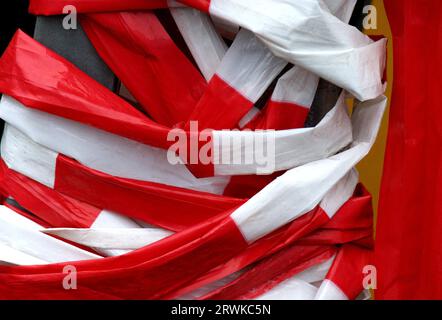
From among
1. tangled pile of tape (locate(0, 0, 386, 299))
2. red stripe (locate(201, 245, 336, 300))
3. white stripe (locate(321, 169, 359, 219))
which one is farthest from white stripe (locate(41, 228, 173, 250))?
white stripe (locate(321, 169, 359, 219))

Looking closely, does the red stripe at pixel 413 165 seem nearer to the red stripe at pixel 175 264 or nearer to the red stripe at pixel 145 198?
the red stripe at pixel 175 264

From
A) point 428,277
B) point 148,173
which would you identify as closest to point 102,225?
A: point 148,173

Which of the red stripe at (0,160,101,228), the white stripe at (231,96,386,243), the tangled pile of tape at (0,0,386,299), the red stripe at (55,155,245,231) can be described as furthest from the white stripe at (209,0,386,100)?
the red stripe at (0,160,101,228)

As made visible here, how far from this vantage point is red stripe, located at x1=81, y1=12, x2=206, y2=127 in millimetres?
1079

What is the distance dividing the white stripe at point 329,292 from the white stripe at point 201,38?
31 centimetres

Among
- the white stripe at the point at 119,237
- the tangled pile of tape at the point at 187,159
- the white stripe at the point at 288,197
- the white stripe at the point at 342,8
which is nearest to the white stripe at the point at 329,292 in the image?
the tangled pile of tape at the point at 187,159

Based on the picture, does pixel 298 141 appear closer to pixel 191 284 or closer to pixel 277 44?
pixel 277 44

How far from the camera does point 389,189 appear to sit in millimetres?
1181

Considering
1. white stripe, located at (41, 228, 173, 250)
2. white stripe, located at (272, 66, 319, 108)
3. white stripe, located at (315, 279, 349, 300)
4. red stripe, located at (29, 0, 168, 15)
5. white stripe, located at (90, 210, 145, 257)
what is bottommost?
white stripe, located at (315, 279, 349, 300)

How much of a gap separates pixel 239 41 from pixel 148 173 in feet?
0.69

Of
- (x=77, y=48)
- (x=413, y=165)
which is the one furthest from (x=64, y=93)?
(x=413, y=165)

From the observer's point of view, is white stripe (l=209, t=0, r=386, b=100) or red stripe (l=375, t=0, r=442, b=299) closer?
white stripe (l=209, t=0, r=386, b=100)

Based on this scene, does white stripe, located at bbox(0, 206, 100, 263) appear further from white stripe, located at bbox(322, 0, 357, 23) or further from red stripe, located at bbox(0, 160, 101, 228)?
white stripe, located at bbox(322, 0, 357, 23)

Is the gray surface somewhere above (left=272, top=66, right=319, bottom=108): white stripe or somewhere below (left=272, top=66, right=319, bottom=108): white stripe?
Answer: above
